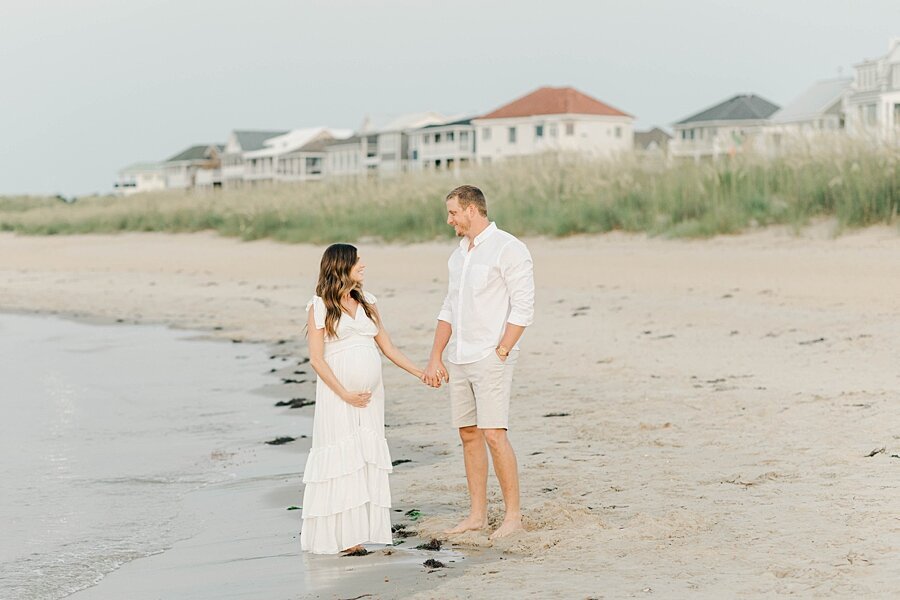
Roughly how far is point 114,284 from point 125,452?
17.7 metres

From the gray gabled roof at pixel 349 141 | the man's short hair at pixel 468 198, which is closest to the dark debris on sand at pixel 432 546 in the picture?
the man's short hair at pixel 468 198

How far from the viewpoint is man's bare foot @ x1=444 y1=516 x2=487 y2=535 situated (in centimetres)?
630

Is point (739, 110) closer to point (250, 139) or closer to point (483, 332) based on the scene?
point (250, 139)

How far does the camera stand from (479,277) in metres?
6.24

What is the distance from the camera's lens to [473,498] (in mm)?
6430

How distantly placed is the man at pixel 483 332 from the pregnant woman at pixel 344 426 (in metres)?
0.40

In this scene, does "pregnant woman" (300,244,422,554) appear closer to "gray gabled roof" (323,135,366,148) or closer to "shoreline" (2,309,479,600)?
"shoreline" (2,309,479,600)

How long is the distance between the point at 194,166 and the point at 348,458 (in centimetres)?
13045

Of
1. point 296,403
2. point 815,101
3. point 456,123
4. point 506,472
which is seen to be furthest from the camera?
point 456,123

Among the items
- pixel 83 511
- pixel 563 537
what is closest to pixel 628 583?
pixel 563 537

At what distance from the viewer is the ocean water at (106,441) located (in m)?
6.72

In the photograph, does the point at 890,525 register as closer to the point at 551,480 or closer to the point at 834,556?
the point at 834,556

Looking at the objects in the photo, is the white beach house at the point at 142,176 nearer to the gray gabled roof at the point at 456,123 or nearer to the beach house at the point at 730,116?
the gray gabled roof at the point at 456,123

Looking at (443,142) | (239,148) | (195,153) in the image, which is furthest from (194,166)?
(443,142)
